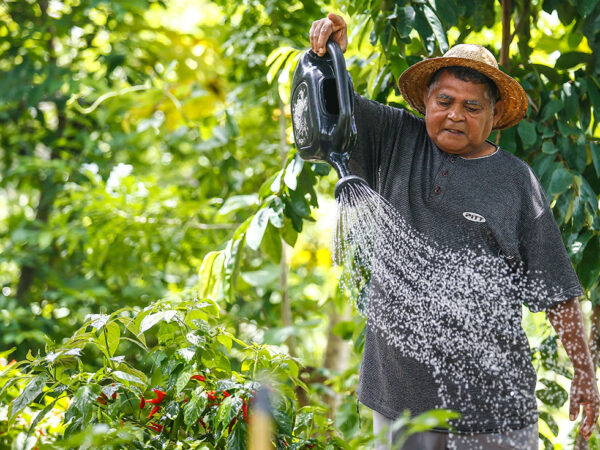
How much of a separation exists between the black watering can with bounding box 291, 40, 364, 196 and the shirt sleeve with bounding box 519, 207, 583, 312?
0.43 m

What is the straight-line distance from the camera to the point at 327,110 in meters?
1.48

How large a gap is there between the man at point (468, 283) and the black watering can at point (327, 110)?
0.06 m

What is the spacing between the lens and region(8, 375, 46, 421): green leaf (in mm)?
1431

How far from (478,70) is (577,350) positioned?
635 mm

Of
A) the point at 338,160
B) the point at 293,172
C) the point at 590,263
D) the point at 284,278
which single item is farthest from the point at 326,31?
the point at 284,278

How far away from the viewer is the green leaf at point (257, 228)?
76.1 inches

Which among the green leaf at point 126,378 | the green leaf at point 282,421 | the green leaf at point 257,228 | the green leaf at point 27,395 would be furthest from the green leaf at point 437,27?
the green leaf at point 27,395

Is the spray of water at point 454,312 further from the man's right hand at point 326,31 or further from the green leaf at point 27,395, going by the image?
the green leaf at point 27,395

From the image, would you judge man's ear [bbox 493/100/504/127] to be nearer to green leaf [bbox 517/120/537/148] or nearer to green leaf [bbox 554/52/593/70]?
green leaf [bbox 517/120/537/148]

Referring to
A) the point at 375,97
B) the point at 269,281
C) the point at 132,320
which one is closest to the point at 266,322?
the point at 269,281

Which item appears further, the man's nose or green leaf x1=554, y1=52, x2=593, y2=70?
green leaf x1=554, y1=52, x2=593, y2=70

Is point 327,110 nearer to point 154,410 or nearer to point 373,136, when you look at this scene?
point 373,136

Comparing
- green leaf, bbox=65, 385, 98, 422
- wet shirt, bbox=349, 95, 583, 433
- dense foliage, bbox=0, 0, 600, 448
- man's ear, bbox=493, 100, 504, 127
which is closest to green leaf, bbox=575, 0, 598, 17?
dense foliage, bbox=0, 0, 600, 448

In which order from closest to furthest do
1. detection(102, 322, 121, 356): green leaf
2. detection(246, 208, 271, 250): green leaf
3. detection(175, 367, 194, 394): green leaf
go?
1. detection(175, 367, 194, 394): green leaf
2. detection(102, 322, 121, 356): green leaf
3. detection(246, 208, 271, 250): green leaf
